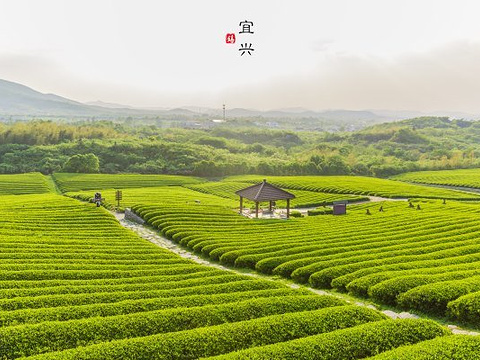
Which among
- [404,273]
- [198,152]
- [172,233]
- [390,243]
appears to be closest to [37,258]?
[172,233]

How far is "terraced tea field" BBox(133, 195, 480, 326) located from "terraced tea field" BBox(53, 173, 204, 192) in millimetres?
47956

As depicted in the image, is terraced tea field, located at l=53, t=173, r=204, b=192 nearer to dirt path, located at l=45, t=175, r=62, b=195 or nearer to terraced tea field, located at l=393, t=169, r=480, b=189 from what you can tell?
dirt path, located at l=45, t=175, r=62, b=195

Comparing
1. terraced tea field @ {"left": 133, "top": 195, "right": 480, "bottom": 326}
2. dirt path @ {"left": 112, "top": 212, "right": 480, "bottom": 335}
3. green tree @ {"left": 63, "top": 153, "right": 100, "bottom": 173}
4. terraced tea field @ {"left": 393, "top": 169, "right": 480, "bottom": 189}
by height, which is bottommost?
dirt path @ {"left": 112, "top": 212, "right": 480, "bottom": 335}

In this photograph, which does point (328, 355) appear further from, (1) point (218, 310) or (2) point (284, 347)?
(1) point (218, 310)

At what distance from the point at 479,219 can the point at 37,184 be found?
7791cm

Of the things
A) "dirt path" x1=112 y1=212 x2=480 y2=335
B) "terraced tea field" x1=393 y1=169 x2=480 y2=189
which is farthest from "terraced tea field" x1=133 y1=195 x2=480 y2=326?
"terraced tea field" x1=393 y1=169 x2=480 y2=189

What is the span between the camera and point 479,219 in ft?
118

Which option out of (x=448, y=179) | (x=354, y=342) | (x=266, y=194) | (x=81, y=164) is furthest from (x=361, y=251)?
(x=81, y=164)

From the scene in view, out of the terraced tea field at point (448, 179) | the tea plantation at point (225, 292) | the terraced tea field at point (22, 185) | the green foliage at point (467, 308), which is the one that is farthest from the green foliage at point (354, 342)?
Result: the terraced tea field at point (448, 179)

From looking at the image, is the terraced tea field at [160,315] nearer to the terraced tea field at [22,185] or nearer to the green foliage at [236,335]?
the green foliage at [236,335]

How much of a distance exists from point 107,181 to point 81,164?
882 inches

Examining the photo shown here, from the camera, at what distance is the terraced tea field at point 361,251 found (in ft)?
57.4

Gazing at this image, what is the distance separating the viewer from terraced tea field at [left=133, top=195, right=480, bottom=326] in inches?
689

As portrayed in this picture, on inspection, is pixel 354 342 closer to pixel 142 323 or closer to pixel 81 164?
pixel 142 323
